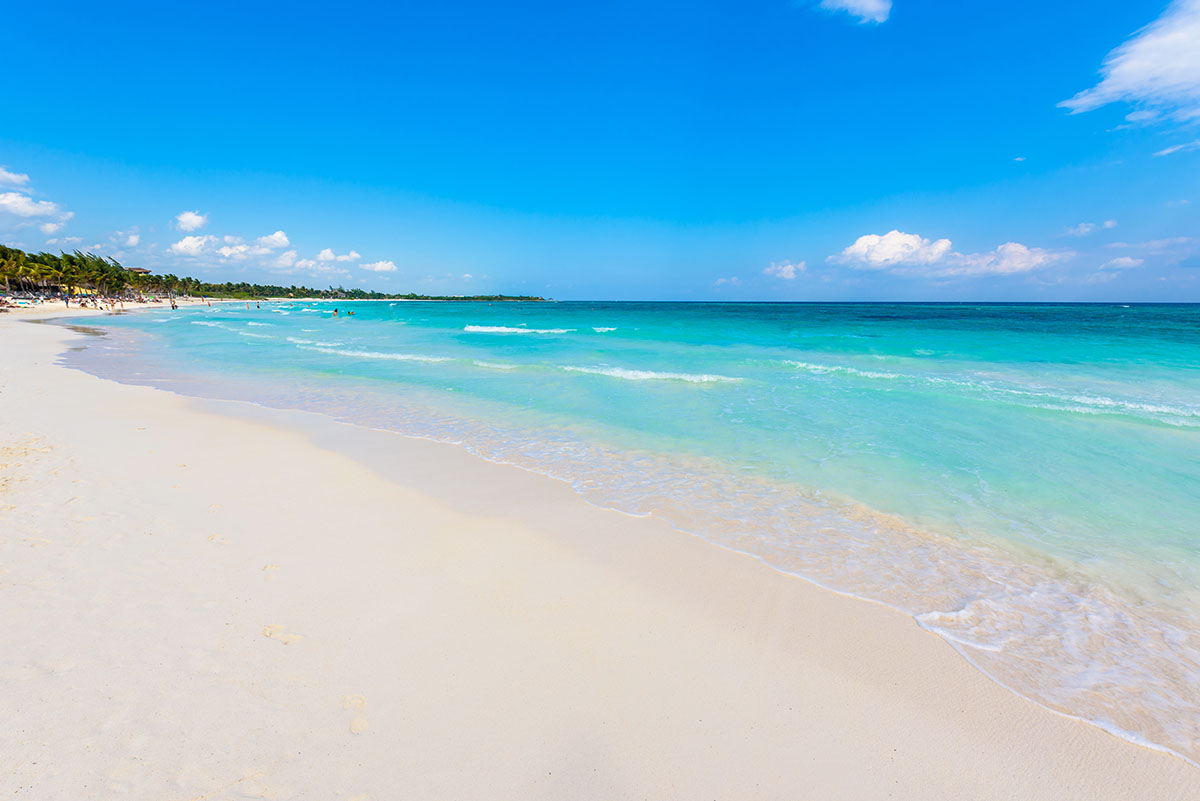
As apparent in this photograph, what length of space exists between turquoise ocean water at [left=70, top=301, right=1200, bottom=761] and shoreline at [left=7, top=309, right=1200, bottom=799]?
0.52 m

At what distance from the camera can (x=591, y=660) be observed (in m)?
3.79

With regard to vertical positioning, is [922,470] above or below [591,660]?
above

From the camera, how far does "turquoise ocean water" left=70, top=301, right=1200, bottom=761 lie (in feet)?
14.1

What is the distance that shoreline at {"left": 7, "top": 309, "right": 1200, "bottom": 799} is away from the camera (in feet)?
9.59

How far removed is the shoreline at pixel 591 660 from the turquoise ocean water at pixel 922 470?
0.52 metres

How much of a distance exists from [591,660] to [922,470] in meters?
7.60

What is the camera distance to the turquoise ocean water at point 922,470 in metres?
4.31

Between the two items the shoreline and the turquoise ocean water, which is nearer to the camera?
the shoreline

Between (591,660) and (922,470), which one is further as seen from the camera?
(922,470)

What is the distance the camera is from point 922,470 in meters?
8.59

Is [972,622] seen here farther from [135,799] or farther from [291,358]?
[291,358]

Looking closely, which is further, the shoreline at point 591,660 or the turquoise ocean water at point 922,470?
the turquoise ocean water at point 922,470

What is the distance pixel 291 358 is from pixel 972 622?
27.7m

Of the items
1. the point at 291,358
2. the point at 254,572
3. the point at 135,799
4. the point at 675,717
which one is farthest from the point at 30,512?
the point at 291,358
